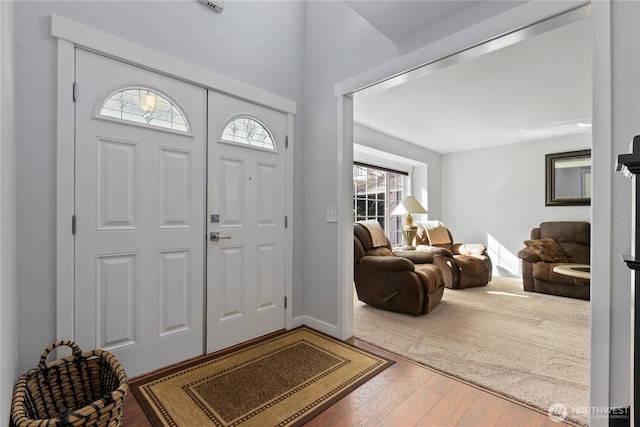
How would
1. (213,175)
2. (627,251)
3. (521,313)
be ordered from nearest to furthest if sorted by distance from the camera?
(627,251)
(213,175)
(521,313)

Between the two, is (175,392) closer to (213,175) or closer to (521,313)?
(213,175)

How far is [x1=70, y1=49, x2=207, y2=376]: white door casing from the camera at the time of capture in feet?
5.60

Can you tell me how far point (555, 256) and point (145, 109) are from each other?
5.33 meters

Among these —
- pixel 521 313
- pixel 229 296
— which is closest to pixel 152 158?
pixel 229 296

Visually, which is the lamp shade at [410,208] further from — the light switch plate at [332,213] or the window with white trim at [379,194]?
the light switch plate at [332,213]

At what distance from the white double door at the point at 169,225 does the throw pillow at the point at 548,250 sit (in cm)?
398

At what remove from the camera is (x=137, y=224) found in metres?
1.88

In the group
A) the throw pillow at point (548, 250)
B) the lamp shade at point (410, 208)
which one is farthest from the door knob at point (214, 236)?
the throw pillow at point (548, 250)

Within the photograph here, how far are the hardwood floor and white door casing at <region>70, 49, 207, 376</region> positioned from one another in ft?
1.33

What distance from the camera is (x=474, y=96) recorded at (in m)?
3.45

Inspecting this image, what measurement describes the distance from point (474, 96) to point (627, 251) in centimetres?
263

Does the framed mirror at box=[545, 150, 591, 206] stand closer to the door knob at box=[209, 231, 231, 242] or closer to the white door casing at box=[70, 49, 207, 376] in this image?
the door knob at box=[209, 231, 231, 242]

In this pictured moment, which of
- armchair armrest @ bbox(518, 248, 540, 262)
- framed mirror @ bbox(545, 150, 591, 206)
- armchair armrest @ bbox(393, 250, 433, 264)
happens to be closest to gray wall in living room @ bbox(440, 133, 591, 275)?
framed mirror @ bbox(545, 150, 591, 206)

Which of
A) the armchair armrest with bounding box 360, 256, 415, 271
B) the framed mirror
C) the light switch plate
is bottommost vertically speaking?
the armchair armrest with bounding box 360, 256, 415, 271
